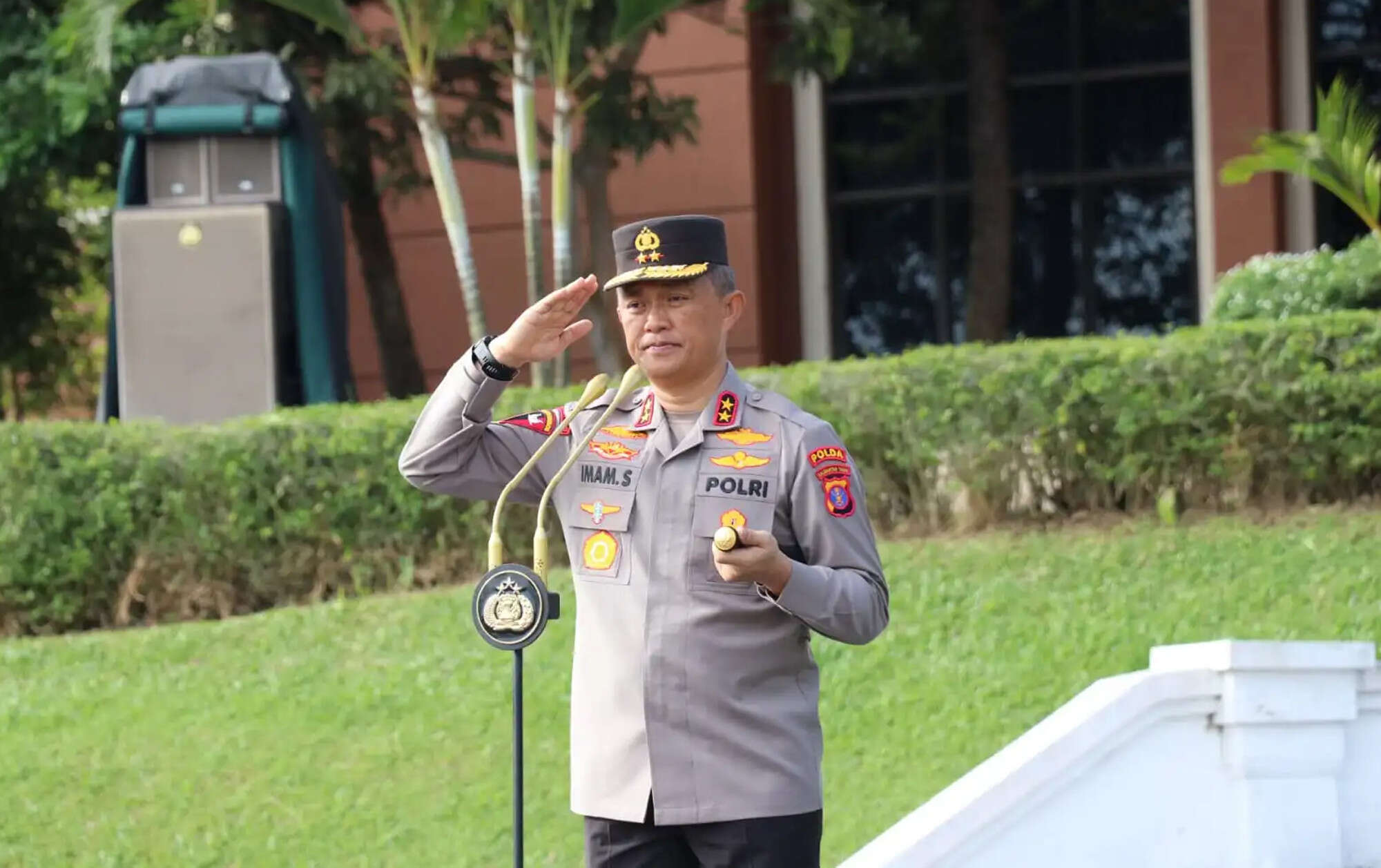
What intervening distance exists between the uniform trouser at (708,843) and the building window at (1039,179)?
11853 millimetres

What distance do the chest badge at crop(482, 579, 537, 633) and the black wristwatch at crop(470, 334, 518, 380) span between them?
0.39m

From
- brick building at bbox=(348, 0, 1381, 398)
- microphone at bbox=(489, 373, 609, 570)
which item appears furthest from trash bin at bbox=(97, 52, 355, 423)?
microphone at bbox=(489, 373, 609, 570)

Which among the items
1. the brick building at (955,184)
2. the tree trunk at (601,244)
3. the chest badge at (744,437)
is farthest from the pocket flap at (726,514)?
the brick building at (955,184)

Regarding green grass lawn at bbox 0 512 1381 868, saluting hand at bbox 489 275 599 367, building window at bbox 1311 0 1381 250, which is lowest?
green grass lawn at bbox 0 512 1381 868

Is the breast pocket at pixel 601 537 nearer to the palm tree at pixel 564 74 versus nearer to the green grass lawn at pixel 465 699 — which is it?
the green grass lawn at pixel 465 699

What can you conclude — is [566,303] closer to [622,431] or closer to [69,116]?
[622,431]

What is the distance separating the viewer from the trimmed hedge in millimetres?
7844

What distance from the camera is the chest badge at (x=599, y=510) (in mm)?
3133

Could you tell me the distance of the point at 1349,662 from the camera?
15.0 feet

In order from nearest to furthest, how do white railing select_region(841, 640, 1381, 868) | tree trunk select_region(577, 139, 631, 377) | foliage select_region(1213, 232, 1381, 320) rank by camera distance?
white railing select_region(841, 640, 1381, 868) → foliage select_region(1213, 232, 1381, 320) → tree trunk select_region(577, 139, 631, 377)

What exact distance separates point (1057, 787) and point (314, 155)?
6.89 meters

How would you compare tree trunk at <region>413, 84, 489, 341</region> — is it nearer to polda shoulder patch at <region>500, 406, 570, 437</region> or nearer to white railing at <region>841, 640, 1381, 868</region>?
white railing at <region>841, 640, 1381, 868</region>

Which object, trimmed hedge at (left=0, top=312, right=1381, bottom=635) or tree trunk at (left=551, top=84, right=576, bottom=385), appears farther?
tree trunk at (left=551, top=84, right=576, bottom=385)

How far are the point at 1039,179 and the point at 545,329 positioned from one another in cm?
1216
